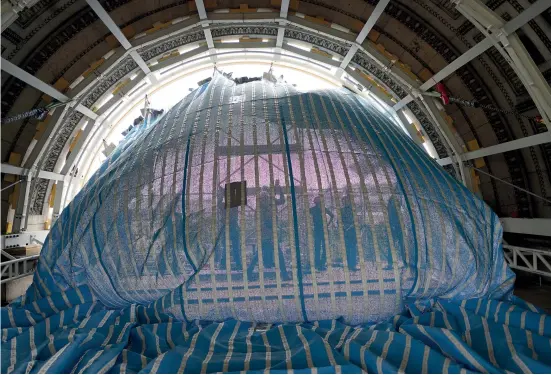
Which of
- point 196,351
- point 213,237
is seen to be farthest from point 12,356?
point 213,237

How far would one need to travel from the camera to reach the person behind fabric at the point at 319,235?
7.51 feet

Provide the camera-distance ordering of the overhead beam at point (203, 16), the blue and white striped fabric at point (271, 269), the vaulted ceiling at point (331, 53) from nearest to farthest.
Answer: the blue and white striped fabric at point (271, 269) → the vaulted ceiling at point (331, 53) → the overhead beam at point (203, 16)

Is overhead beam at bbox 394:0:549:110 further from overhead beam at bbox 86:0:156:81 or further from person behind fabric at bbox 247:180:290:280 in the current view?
overhead beam at bbox 86:0:156:81

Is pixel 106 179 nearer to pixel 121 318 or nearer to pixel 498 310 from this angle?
pixel 121 318

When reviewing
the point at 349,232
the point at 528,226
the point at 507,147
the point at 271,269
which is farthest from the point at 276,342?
the point at 507,147

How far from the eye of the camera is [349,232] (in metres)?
2.37

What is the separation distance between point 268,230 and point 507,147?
13.4 feet

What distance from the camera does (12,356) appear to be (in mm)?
1956

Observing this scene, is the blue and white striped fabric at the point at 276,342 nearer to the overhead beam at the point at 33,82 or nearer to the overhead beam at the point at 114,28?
the overhead beam at the point at 33,82

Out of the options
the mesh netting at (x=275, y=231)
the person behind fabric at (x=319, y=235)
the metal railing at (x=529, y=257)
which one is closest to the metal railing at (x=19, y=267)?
the mesh netting at (x=275, y=231)

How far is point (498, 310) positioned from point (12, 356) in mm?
3034

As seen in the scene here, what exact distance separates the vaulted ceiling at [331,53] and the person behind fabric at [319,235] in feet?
10.4

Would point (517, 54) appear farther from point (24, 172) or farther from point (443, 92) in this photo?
point (24, 172)

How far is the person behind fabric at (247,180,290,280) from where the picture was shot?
228 cm
